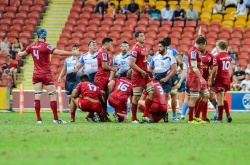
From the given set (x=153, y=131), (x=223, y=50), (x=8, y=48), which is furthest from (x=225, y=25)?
(x=153, y=131)

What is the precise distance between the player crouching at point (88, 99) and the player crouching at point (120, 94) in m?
0.37

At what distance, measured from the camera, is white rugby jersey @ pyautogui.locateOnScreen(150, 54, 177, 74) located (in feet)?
62.8

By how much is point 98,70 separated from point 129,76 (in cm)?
95

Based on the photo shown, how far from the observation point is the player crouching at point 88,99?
18.3m

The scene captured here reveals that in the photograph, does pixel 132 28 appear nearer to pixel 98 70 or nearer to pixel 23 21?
pixel 23 21

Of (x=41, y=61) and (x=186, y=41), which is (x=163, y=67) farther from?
(x=186, y=41)

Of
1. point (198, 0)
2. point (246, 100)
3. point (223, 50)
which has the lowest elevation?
point (246, 100)

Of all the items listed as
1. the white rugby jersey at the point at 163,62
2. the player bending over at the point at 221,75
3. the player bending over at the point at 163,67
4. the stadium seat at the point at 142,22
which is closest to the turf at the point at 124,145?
the player bending over at the point at 221,75

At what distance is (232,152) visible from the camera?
1044cm

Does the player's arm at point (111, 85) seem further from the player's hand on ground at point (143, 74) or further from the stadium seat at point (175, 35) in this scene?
the stadium seat at point (175, 35)

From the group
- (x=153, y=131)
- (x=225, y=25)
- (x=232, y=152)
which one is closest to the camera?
(x=232, y=152)

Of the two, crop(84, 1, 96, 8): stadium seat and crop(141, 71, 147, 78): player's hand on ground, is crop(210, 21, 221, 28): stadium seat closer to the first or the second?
crop(84, 1, 96, 8): stadium seat

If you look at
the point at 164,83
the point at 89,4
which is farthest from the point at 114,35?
the point at 164,83

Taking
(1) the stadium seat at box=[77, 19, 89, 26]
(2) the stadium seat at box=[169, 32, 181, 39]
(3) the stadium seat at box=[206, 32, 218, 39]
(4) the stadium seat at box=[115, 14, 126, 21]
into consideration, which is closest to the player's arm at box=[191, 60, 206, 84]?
(3) the stadium seat at box=[206, 32, 218, 39]
